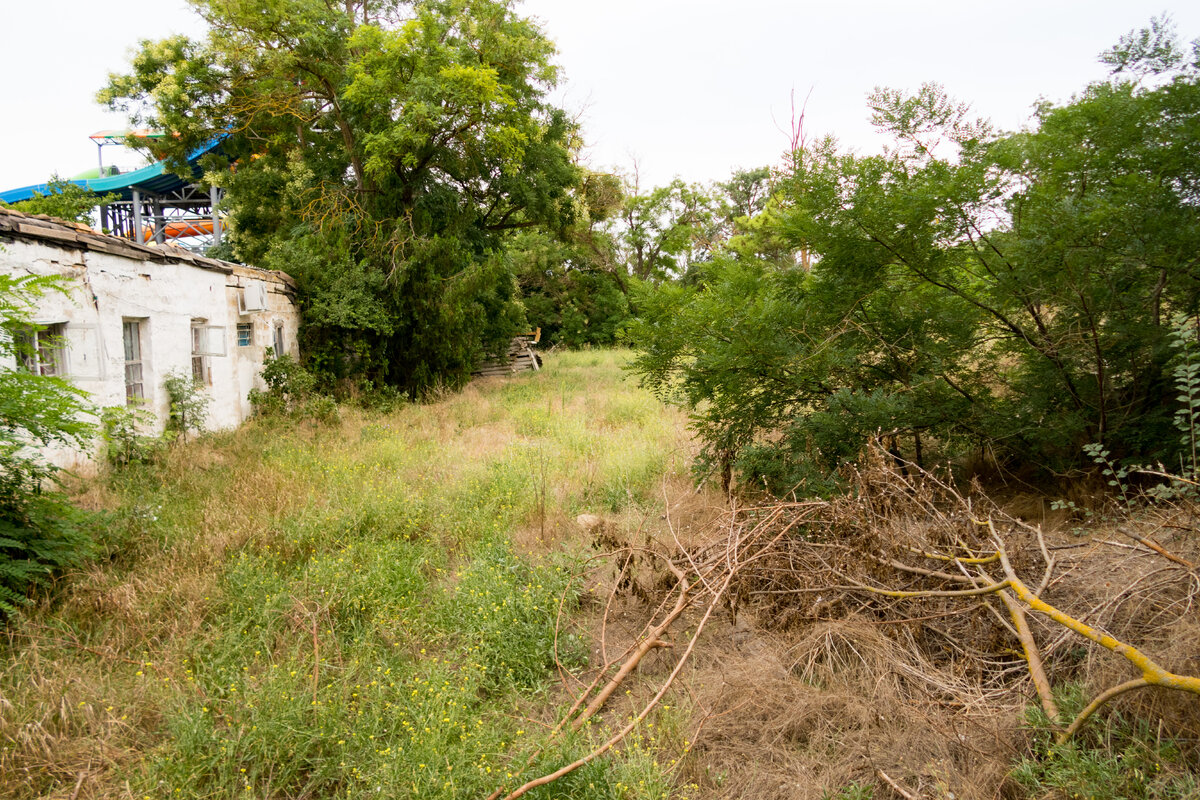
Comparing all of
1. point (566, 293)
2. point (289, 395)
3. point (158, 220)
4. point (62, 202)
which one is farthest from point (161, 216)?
point (289, 395)

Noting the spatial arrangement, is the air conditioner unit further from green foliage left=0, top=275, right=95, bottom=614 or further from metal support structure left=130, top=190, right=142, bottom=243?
metal support structure left=130, top=190, right=142, bottom=243

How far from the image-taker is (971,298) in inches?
182

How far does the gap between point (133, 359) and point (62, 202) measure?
36.7 feet

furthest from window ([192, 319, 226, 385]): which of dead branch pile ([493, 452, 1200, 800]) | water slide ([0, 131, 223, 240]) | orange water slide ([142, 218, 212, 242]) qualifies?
orange water slide ([142, 218, 212, 242])

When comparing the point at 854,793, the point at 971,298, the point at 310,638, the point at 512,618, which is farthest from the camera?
the point at 971,298

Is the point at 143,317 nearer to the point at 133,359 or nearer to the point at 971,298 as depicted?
the point at 133,359

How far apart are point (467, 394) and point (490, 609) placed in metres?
10.2

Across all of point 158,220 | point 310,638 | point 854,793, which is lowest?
point 854,793

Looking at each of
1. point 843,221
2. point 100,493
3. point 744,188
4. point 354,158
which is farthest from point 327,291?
point 744,188

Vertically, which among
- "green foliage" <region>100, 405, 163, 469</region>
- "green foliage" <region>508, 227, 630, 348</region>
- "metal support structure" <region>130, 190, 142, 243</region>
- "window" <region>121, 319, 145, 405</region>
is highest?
"metal support structure" <region>130, 190, 142, 243</region>

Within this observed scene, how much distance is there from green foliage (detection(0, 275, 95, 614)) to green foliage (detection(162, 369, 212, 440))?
444 cm

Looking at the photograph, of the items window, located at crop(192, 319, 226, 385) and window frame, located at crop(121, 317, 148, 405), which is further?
window, located at crop(192, 319, 226, 385)

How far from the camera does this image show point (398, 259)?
12.5 meters

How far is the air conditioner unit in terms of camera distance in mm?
9992
